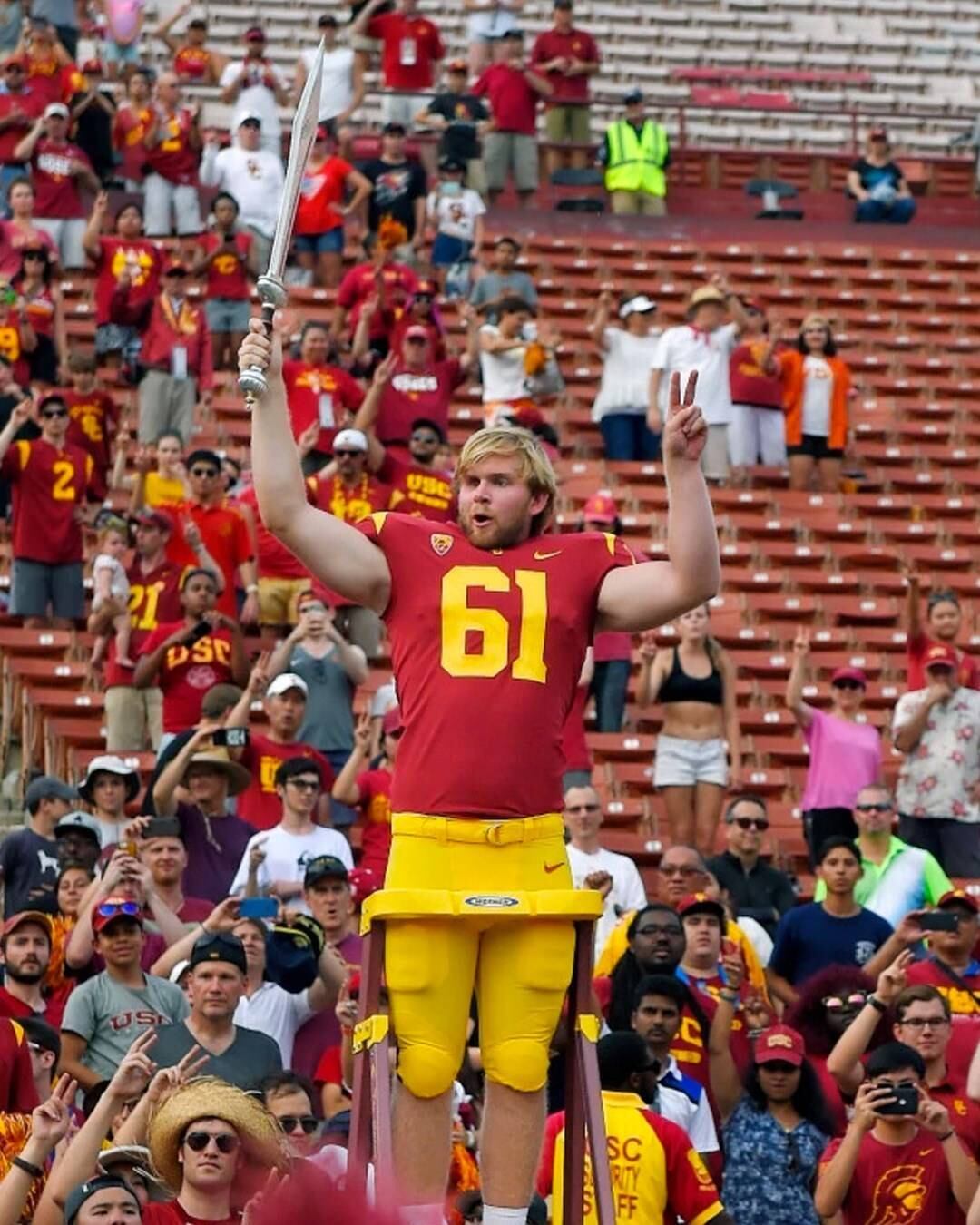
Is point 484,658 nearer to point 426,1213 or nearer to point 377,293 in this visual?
point 426,1213

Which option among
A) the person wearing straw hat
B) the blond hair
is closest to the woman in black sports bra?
the person wearing straw hat

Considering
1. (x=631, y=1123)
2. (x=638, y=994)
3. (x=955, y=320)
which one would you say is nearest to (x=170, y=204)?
(x=955, y=320)

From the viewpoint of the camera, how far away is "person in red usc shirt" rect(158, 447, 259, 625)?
593 inches

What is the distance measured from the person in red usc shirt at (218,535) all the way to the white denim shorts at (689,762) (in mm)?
2341

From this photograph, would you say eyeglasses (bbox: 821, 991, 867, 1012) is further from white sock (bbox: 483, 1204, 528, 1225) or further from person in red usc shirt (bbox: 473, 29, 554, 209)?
person in red usc shirt (bbox: 473, 29, 554, 209)

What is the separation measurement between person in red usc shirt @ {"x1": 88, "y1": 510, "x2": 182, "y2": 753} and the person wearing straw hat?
22.3ft

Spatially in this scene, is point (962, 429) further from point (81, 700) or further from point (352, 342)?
point (81, 700)

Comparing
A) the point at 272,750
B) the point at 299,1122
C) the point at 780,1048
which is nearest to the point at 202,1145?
the point at 299,1122

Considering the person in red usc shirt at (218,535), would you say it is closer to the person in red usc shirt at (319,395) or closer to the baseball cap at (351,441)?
the baseball cap at (351,441)

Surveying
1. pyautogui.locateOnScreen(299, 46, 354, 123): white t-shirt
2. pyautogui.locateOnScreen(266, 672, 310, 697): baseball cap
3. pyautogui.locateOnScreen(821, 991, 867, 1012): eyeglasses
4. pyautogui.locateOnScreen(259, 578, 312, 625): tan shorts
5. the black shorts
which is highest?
pyautogui.locateOnScreen(299, 46, 354, 123): white t-shirt

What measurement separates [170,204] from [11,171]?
4.46 ft

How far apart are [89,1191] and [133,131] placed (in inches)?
617

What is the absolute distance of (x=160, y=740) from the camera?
46.3ft

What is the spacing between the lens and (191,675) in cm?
1394
